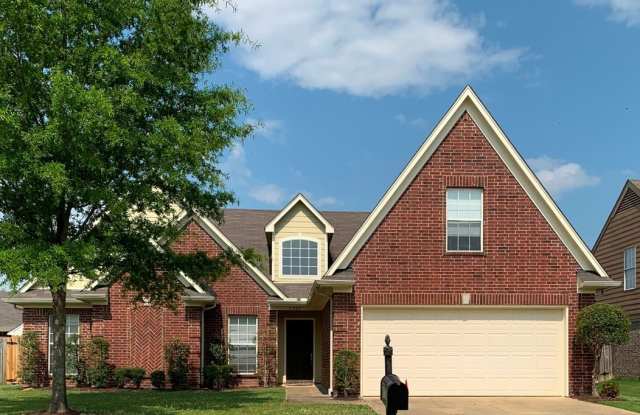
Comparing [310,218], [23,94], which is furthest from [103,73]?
[310,218]

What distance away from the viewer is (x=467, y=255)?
752 inches

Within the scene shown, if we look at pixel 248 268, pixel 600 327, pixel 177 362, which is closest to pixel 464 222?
pixel 600 327

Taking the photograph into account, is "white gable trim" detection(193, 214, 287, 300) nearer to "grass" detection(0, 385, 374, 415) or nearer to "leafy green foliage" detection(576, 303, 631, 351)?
"grass" detection(0, 385, 374, 415)

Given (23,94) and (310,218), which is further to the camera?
(310,218)

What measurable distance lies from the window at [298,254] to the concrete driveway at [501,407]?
9.42m

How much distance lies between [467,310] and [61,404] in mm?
9732

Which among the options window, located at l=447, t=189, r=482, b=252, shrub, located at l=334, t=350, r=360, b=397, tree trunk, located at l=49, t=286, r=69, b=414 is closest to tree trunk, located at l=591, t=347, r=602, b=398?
window, located at l=447, t=189, r=482, b=252

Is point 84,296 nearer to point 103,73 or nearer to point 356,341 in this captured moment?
point 356,341

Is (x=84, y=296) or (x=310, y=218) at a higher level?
(x=310, y=218)

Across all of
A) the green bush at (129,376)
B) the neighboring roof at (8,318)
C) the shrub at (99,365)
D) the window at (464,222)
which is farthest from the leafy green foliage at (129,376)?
the neighboring roof at (8,318)

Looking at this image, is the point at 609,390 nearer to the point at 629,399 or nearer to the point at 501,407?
the point at 629,399

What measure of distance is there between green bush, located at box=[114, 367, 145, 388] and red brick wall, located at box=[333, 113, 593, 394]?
7895 mm

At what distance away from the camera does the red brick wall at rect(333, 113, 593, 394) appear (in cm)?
1889

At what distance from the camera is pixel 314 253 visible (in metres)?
27.0
